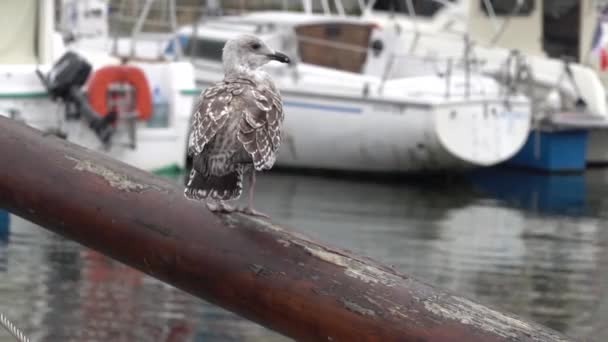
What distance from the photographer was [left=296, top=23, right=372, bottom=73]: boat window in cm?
1928

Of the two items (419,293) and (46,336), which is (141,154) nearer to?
(46,336)

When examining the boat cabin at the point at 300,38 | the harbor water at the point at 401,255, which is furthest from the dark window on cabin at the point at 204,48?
the harbor water at the point at 401,255

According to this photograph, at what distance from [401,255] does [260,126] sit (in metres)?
7.92

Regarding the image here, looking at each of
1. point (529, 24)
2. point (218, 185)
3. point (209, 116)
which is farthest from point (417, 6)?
point (218, 185)

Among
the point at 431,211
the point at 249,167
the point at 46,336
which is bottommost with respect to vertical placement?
the point at 431,211

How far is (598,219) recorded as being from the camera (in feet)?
49.4

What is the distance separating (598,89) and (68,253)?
Answer: 10.7 m

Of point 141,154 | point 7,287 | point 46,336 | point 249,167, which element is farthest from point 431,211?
point 249,167

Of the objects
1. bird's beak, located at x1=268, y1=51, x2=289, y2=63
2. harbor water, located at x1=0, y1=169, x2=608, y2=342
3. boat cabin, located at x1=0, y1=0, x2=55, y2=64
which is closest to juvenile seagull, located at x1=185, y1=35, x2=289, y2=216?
bird's beak, located at x1=268, y1=51, x2=289, y2=63

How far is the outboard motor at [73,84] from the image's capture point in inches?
562

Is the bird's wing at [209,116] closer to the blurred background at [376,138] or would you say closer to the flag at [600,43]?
the blurred background at [376,138]

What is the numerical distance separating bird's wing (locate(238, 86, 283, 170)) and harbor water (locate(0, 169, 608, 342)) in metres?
1.70

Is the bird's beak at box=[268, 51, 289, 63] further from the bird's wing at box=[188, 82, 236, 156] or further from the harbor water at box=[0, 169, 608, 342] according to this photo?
the harbor water at box=[0, 169, 608, 342]

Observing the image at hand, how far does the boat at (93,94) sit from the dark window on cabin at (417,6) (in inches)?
307
